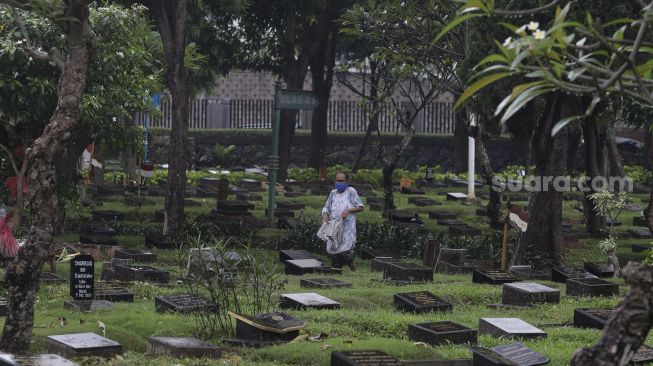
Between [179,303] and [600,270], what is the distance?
6.99 metres

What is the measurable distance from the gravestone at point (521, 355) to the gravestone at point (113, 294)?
15.2 ft

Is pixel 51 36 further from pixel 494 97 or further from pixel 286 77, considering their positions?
pixel 286 77

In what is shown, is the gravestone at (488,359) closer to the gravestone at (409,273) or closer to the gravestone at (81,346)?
the gravestone at (81,346)

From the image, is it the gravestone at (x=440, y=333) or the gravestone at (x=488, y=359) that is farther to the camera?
the gravestone at (x=440, y=333)

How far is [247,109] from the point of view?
143ft

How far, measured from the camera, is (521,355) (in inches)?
363

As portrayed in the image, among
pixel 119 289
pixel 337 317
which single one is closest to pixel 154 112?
pixel 119 289

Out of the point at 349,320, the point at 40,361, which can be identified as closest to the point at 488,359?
the point at 349,320

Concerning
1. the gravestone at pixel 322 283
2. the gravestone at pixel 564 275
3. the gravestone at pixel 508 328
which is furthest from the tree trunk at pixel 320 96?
the gravestone at pixel 508 328

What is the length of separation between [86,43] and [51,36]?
24.2 feet

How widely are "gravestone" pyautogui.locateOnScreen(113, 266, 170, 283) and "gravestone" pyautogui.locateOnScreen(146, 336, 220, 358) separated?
4.33 metres

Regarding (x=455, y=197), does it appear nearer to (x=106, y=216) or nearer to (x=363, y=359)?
(x=106, y=216)

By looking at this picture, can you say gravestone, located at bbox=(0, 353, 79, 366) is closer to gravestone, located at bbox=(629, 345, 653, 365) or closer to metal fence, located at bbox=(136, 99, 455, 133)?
gravestone, located at bbox=(629, 345, 653, 365)

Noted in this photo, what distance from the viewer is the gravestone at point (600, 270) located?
16.4 metres
